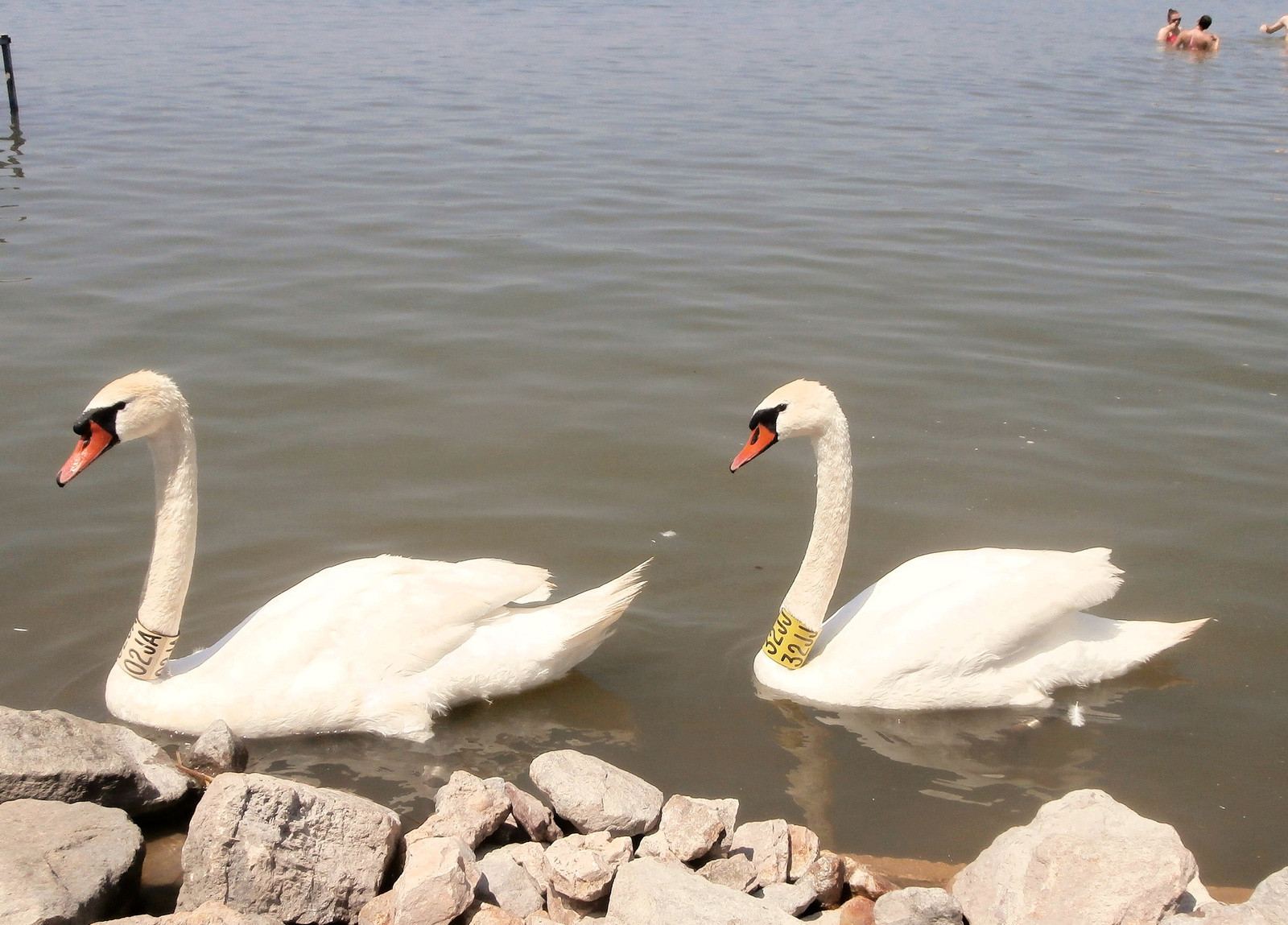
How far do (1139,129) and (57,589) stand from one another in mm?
16181

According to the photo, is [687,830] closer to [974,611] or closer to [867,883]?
[867,883]

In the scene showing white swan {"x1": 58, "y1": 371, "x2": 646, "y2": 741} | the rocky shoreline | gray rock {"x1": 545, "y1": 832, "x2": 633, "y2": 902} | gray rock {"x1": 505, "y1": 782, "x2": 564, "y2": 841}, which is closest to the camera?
the rocky shoreline

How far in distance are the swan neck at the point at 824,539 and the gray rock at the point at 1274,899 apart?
93.1 inches

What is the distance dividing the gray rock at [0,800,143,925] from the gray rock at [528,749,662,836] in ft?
4.29

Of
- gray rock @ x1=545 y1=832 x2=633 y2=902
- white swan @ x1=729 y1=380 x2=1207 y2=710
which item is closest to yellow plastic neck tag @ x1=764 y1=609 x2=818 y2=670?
white swan @ x1=729 y1=380 x2=1207 y2=710

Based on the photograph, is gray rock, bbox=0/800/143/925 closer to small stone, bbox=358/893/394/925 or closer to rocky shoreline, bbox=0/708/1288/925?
rocky shoreline, bbox=0/708/1288/925

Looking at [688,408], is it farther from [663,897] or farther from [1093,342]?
[663,897]

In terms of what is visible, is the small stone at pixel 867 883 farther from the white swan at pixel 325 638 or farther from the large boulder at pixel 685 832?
the white swan at pixel 325 638

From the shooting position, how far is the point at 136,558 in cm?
682

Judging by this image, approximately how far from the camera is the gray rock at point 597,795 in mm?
4277

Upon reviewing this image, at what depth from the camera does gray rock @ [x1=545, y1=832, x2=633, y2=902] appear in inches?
156

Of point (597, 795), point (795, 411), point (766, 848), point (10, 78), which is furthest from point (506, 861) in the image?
point (10, 78)

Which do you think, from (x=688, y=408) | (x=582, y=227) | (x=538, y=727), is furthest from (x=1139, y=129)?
(x=538, y=727)

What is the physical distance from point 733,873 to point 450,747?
1.69 metres
